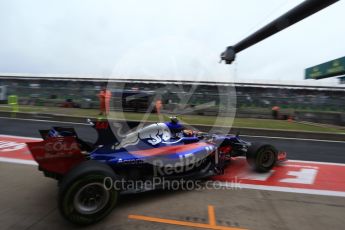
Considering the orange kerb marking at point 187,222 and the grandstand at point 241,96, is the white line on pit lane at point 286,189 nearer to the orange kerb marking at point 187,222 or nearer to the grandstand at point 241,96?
the orange kerb marking at point 187,222

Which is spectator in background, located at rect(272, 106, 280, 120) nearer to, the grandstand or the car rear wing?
the grandstand

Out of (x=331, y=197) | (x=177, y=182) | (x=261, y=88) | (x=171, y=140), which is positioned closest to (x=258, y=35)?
(x=171, y=140)

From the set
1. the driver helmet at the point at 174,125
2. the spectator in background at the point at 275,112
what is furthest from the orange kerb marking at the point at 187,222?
the spectator in background at the point at 275,112

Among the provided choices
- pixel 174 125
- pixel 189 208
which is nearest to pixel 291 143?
pixel 174 125

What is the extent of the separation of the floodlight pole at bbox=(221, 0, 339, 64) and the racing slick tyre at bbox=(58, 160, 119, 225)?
109 inches

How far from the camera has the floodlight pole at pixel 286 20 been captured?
309cm

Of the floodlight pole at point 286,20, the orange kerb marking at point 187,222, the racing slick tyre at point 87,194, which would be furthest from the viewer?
the orange kerb marking at point 187,222

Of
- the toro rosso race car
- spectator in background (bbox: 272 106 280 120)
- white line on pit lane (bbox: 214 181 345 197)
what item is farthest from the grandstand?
white line on pit lane (bbox: 214 181 345 197)

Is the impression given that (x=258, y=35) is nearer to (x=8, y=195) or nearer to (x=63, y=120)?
(x=8, y=195)

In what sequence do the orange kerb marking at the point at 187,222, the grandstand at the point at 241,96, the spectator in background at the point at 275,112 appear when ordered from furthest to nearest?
the grandstand at the point at 241,96
the spectator in background at the point at 275,112
the orange kerb marking at the point at 187,222

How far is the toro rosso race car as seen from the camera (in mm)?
3881

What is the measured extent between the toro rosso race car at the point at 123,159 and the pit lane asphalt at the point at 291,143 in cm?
257

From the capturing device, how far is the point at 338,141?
11281mm

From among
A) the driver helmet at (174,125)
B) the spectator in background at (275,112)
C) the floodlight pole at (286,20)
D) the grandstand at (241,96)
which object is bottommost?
the spectator in background at (275,112)
